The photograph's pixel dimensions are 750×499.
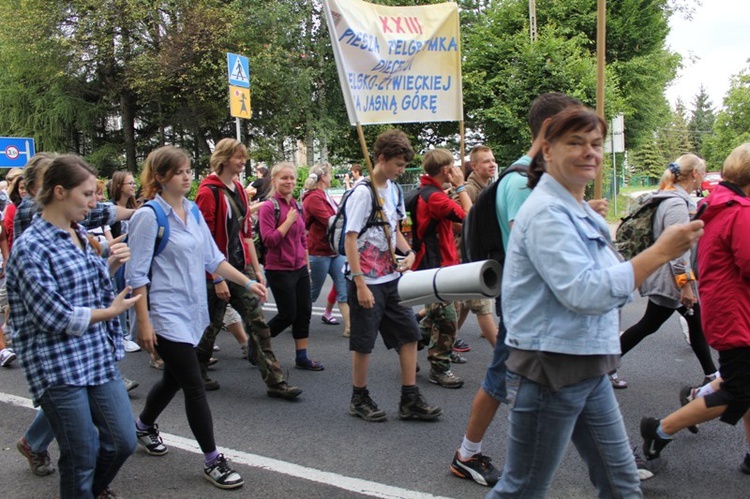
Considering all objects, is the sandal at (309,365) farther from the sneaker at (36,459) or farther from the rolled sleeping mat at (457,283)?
the rolled sleeping mat at (457,283)

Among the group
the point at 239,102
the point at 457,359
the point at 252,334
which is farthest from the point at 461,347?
the point at 239,102

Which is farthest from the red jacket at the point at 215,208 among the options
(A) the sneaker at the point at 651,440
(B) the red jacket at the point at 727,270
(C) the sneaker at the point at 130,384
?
(B) the red jacket at the point at 727,270

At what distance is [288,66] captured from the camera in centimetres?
2798

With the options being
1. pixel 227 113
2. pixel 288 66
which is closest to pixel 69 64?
pixel 227 113

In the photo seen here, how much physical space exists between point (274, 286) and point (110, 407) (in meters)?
2.95

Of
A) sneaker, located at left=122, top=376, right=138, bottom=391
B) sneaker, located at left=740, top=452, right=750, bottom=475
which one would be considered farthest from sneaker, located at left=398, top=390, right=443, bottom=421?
sneaker, located at left=122, top=376, right=138, bottom=391

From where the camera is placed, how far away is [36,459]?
370 cm

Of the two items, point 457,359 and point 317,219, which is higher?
point 317,219

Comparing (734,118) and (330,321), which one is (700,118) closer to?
(734,118)

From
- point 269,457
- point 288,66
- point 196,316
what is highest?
point 288,66

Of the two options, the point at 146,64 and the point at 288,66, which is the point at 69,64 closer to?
the point at 146,64

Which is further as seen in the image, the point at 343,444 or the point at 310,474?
the point at 343,444

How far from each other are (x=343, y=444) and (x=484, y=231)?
175 cm

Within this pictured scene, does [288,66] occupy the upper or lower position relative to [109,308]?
upper
